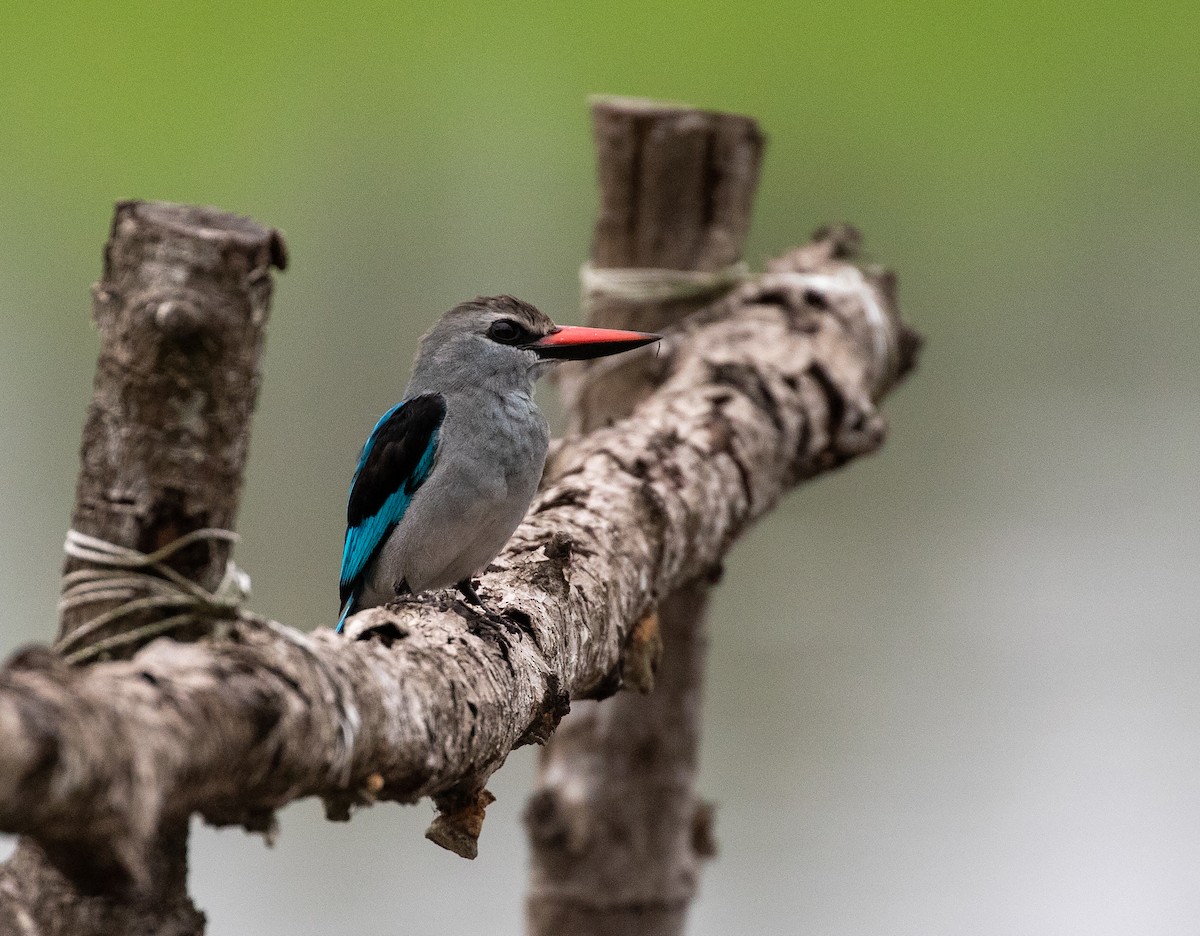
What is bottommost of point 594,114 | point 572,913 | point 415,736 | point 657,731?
point 572,913

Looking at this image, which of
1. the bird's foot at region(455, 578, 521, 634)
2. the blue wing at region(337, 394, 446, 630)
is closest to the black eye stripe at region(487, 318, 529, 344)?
the blue wing at region(337, 394, 446, 630)

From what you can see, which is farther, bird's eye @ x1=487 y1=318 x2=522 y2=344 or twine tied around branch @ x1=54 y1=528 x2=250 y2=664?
bird's eye @ x1=487 y1=318 x2=522 y2=344

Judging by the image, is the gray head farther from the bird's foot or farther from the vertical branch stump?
the vertical branch stump

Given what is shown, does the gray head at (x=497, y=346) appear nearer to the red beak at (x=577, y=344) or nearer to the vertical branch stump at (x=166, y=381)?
the red beak at (x=577, y=344)

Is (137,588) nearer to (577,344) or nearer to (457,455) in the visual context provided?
(457,455)

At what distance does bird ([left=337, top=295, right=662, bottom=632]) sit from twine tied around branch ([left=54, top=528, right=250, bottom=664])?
66 centimetres

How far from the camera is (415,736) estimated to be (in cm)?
143

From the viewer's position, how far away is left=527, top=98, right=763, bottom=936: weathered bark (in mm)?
3668

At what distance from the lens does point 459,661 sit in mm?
1627

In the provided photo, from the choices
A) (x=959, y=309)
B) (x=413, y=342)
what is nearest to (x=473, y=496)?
(x=413, y=342)

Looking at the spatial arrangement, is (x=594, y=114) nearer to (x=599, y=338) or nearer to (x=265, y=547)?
(x=599, y=338)

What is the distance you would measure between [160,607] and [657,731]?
2.22 metres

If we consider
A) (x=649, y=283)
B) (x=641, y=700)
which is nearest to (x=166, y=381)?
(x=641, y=700)

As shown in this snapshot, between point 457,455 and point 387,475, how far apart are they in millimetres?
153
